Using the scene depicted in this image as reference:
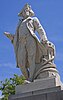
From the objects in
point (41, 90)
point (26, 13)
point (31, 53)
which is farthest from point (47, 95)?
point (26, 13)

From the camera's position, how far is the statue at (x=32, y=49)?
414 inches

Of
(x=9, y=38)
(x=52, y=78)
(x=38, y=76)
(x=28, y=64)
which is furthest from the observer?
(x=9, y=38)

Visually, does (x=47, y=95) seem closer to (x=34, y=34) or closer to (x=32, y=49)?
(x=32, y=49)

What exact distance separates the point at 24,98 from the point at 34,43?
2.39 m

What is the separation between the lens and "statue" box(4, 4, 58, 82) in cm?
1052

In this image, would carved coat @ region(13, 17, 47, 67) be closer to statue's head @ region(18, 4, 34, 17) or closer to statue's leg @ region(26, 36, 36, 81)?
statue's leg @ region(26, 36, 36, 81)

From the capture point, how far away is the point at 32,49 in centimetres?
1105

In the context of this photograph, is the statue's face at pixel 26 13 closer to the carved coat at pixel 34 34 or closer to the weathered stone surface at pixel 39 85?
the carved coat at pixel 34 34

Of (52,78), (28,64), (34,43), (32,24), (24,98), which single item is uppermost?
(32,24)

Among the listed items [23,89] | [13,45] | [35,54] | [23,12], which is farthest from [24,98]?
[23,12]

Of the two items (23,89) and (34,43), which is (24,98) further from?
(34,43)

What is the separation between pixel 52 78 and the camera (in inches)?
385

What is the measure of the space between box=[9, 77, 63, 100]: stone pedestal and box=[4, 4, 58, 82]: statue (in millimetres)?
444

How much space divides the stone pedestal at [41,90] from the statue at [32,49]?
444 mm
